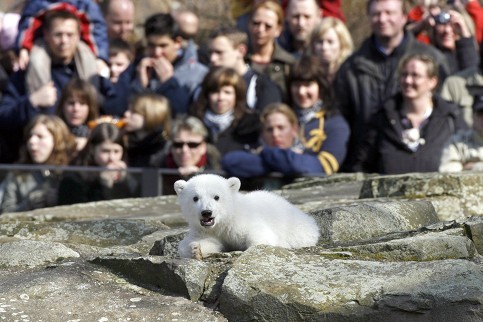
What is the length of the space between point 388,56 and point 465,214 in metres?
4.04

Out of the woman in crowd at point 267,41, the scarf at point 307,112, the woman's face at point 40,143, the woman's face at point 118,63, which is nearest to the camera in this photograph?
the scarf at point 307,112

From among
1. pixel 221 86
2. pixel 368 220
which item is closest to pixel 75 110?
pixel 221 86

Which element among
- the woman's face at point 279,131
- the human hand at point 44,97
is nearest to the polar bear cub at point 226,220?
the woman's face at point 279,131

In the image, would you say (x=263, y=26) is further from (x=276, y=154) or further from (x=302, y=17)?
(x=276, y=154)

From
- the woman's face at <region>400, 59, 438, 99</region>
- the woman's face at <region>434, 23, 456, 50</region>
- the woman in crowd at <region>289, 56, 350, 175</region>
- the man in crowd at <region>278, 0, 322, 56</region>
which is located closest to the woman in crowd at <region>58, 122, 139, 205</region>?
the woman in crowd at <region>289, 56, 350, 175</region>

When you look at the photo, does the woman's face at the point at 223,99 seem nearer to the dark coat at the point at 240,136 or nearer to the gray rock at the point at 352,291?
the dark coat at the point at 240,136

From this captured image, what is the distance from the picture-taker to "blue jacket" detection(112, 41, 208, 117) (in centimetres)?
1243

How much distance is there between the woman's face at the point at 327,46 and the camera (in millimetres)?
12422

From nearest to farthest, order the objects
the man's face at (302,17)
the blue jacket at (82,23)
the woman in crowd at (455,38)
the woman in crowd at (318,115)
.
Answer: the woman in crowd at (318,115) < the woman in crowd at (455,38) < the man's face at (302,17) < the blue jacket at (82,23)

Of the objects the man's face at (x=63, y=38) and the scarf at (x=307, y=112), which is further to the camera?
the man's face at (x=63, y=38)

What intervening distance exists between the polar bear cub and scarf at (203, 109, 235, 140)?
476cm

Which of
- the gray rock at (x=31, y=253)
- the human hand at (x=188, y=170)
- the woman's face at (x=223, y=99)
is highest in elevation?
the woman's face at (x=223, y=99)

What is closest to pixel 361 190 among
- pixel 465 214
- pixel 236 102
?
pixel 465 214

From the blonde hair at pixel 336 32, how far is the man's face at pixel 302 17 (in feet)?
1.15
